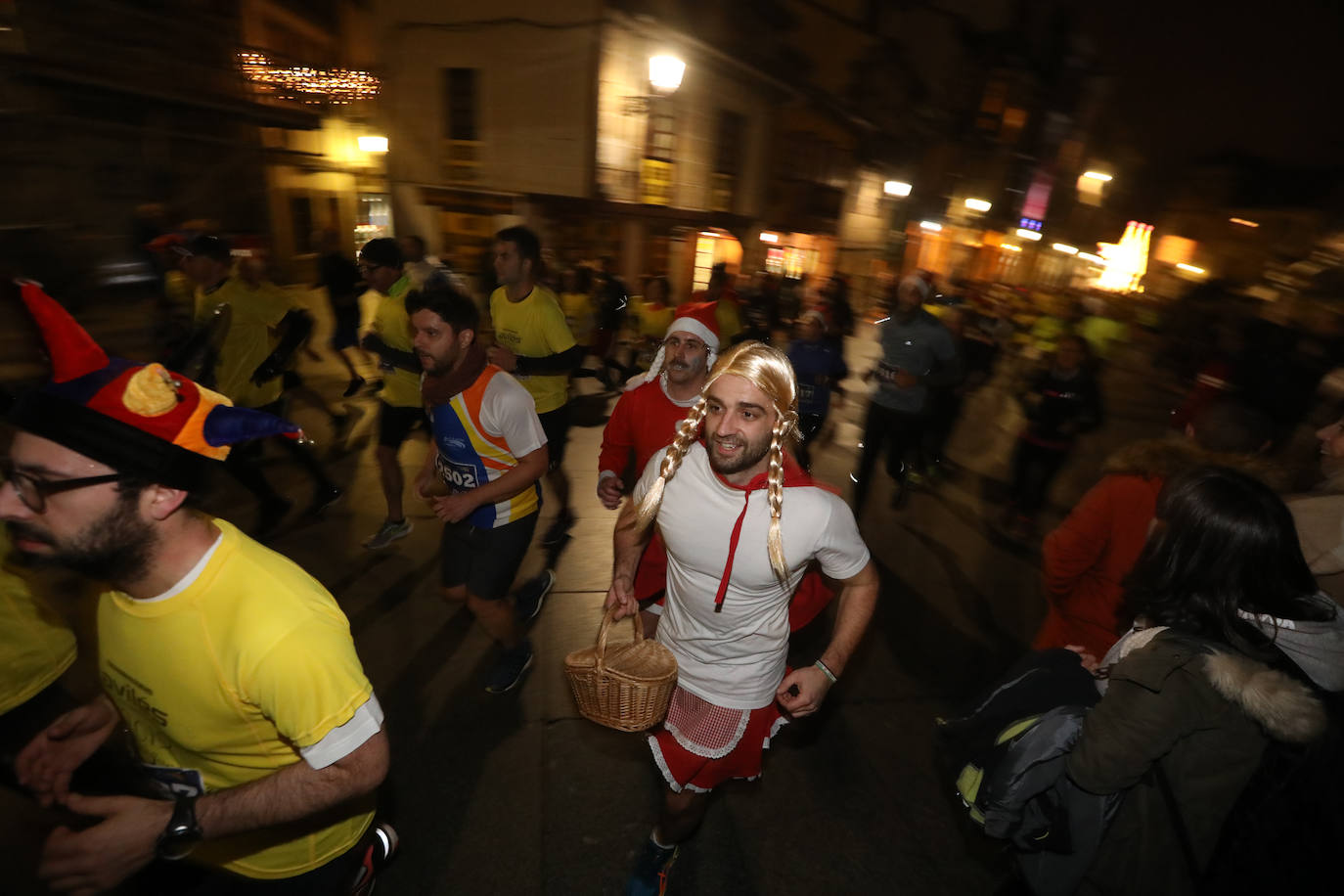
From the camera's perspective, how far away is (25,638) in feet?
6.84

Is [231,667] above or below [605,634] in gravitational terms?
above

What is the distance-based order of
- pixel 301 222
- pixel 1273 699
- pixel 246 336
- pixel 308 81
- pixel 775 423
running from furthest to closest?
pixel 301 222 < pixel 308 81 < pixel 246 336 < pixel 775 423 < pixel 1273 699

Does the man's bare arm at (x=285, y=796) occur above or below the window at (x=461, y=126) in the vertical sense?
below

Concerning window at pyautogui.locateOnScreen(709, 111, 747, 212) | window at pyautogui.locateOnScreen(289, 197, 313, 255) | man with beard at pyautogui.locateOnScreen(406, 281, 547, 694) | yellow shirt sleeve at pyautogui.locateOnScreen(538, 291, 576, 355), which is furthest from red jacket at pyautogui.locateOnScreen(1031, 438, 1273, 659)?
window at pyautogui.locateOnScreen(289, 197, 313, 255)

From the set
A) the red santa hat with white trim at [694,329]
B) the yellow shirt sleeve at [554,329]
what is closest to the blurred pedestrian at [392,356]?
the yellow shirt sleeve at [554,329]

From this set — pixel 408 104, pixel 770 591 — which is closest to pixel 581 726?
pixel 770 591

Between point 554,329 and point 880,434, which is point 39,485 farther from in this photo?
point 880,434

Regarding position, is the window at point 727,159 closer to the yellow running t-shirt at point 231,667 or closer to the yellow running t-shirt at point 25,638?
the yellow running t-shirt at point 25,638

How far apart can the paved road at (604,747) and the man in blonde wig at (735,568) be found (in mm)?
581

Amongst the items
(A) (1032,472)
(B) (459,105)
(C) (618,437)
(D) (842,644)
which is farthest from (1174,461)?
(B) (459,105)

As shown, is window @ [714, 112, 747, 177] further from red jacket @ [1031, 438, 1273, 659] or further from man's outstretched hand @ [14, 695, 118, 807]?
man's outstretched hand @ [14, 695, 118, 807]

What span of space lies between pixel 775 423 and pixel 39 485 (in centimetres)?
186

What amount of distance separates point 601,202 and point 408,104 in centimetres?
566

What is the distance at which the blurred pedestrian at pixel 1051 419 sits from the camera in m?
5.63
